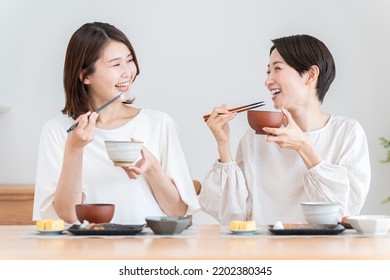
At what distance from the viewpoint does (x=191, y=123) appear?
409cm

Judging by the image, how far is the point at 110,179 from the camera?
7.73 feet

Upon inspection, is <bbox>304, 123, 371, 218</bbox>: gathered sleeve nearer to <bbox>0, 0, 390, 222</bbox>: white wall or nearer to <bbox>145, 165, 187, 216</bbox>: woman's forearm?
<bbox>145, 165, 187, 216</bbox>: woman's forearm

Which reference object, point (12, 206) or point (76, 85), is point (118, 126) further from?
point (12, 206)

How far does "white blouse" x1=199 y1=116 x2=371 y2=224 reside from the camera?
94.7 inches

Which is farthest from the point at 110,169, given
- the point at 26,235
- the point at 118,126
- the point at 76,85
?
the point at 26,235

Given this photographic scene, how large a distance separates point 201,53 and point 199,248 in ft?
8.86

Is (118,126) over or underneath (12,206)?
over

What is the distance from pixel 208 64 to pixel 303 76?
1616 millimetres

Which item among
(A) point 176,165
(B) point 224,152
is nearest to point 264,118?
(B) point 224,152

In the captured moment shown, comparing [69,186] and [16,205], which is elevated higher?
[69,186]

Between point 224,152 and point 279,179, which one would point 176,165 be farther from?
point 279,179

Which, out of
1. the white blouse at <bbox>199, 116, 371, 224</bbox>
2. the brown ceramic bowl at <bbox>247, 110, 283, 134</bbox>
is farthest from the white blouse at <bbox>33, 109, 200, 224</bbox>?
the brown ceramic bowl at <bbox>247, 110, 283, 134</bbox>

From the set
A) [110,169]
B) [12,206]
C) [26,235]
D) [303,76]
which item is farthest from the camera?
[12,206]

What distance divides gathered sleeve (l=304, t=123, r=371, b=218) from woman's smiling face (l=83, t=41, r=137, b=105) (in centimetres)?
74
